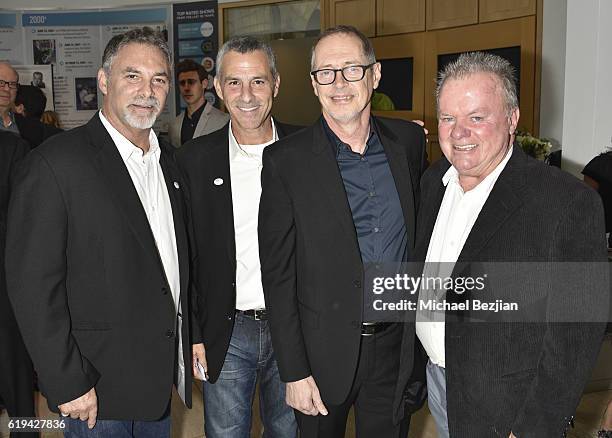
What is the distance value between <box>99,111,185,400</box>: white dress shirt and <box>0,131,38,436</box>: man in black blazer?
1.05 meters

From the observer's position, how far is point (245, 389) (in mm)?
2369

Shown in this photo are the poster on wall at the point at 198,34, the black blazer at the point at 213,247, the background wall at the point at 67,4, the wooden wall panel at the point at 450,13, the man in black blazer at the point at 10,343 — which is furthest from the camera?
the background wall at the point at 67,4

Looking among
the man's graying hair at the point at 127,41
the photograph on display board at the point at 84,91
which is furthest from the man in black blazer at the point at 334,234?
the photograph on display board at the point at 84,91

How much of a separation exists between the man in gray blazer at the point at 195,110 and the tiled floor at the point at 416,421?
2.29 metres

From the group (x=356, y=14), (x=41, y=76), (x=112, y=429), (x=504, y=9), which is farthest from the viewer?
(x=41, y=76)

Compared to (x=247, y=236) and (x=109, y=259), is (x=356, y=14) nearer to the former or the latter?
(x=247, y=236)

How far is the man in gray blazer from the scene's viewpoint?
5.33 metres

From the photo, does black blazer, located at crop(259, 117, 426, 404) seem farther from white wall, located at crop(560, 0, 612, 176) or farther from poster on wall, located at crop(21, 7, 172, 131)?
poster on wall, located at crop(21, 7, 172, 131)

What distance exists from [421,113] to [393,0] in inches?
46.8

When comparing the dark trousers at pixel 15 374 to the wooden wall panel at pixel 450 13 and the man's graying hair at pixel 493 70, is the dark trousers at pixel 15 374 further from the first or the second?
the wooden wall panel at pixel 450 13

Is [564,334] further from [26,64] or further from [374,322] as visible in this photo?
[26,64]

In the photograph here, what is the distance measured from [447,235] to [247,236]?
75 cm

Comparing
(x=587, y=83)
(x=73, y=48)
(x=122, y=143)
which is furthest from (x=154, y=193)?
(x=73, y=48)

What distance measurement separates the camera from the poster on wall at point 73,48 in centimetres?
748
